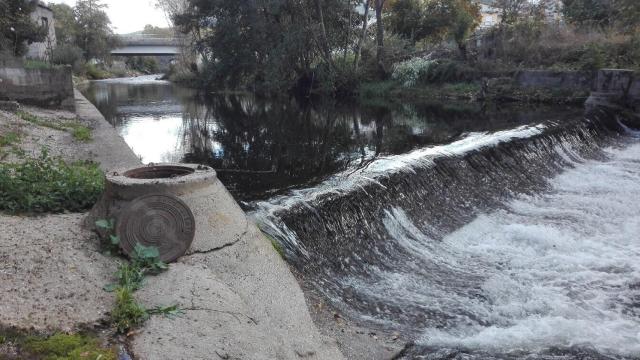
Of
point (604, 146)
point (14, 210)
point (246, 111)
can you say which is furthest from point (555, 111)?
point (14, 210)

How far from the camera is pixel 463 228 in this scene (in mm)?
8281

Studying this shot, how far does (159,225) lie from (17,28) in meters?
26.3

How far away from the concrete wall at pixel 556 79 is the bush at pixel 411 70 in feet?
18.7

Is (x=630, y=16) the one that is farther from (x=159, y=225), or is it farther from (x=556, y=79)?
(x=159, y=225)

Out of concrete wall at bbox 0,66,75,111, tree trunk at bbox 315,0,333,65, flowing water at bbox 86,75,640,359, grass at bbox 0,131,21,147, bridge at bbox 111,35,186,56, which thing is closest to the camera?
flowing water at bbox 86,75,640,359

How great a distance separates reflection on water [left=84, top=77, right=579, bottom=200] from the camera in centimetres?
1079

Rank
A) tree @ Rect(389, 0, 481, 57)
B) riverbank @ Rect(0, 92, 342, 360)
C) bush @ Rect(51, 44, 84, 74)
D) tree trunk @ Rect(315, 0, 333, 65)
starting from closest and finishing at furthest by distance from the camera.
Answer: riverbank @ Rect(0, 92, 342, 360) < tree trunk @ Rect(315, 0, 333, 65) < tree @ Rect(389, 0, 481, 57) < bush @ Rect(51, 44, 84, 74)

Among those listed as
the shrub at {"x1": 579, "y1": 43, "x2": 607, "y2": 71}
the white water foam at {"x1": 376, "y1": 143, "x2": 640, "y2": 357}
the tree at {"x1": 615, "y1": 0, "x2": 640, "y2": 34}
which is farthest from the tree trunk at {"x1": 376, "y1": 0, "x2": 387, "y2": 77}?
the white water foam at {"x1": 376, "y1": 143, "x2": 640, "y2": 357}

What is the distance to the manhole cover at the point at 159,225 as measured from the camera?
4.21m

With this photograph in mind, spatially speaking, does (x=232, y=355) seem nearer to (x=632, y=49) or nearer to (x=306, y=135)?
(x=306, y=135)

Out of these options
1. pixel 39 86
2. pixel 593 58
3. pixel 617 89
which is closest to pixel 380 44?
pixel 593 58

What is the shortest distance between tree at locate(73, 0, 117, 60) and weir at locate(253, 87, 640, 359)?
66489 mm

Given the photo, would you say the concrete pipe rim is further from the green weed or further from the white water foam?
the white water foam

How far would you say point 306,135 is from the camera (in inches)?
630
